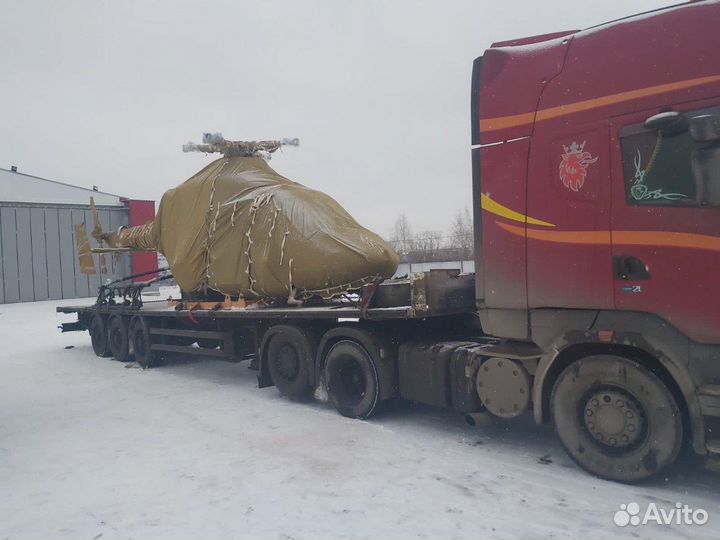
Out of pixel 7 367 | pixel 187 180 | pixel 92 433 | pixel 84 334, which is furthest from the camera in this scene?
pixel 84 334

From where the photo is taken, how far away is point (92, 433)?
702cm

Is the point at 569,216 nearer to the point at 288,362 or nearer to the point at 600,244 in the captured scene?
the point at 600,244

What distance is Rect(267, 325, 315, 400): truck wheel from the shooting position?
26.2 feet

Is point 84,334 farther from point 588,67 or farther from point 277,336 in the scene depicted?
point 588,67

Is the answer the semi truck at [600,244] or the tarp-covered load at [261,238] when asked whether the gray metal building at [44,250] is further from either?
the semi truck at [600,244]

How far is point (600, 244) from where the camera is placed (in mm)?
4629

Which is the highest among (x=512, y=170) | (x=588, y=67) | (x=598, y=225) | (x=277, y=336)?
(x=588, y=67)

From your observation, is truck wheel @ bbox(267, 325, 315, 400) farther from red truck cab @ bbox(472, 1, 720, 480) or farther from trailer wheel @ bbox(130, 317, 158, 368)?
trailer wheel @ bbox(130, 317, 158, 368)

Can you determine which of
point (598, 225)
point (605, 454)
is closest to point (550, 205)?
point (598, 225)

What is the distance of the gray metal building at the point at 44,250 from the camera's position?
31.7 metres

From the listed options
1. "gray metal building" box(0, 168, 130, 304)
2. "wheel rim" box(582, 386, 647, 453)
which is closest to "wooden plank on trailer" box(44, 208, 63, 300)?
"gray metal building" box(0, 168, 130, 304)

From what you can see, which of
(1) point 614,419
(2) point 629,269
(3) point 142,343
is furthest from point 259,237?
(1) point 614,419

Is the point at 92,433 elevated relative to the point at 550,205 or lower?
lower

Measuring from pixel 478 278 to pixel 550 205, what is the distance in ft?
3.27
